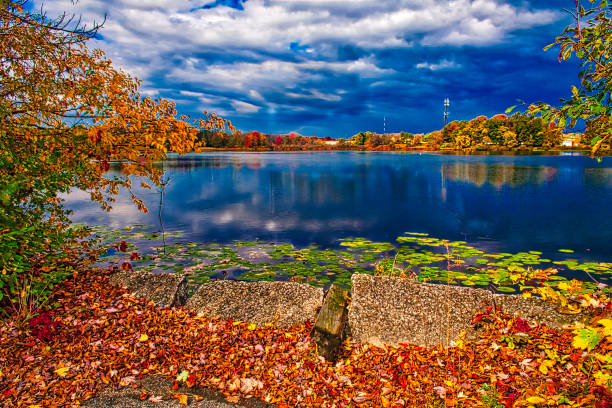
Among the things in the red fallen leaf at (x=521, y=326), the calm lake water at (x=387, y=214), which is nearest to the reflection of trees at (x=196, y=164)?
the calm lake water at (x=387, y=214)

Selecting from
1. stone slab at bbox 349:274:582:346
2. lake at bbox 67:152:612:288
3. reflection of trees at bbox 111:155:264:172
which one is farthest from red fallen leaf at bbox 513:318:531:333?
reflection of trees at bbox 111:155:264:172

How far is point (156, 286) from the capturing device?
19.2 feet

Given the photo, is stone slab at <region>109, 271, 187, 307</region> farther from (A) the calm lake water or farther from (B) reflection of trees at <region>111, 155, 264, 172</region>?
(B) reflection of trees at <region>111, 155, 264, 172</region>

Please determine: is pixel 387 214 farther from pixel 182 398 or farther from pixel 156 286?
pixel 182 398

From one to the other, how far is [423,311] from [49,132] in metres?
6.28

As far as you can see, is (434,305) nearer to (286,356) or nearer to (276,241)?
(286,356)

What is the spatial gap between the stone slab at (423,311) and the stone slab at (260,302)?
819 mm

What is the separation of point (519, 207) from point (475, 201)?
2.87 m

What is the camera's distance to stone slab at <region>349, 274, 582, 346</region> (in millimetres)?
4598

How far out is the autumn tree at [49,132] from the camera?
15.8ft

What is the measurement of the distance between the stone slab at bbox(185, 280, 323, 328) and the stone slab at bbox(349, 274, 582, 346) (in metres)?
0.82

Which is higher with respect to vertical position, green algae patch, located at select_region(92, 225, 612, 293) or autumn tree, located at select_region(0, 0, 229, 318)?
autumn tree, located at select_region(0, 0, 229, 318)

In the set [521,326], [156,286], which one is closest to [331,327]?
[521,326]

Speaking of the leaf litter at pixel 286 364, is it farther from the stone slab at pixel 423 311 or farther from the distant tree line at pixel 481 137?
the distant tree line at pixel 481 137
